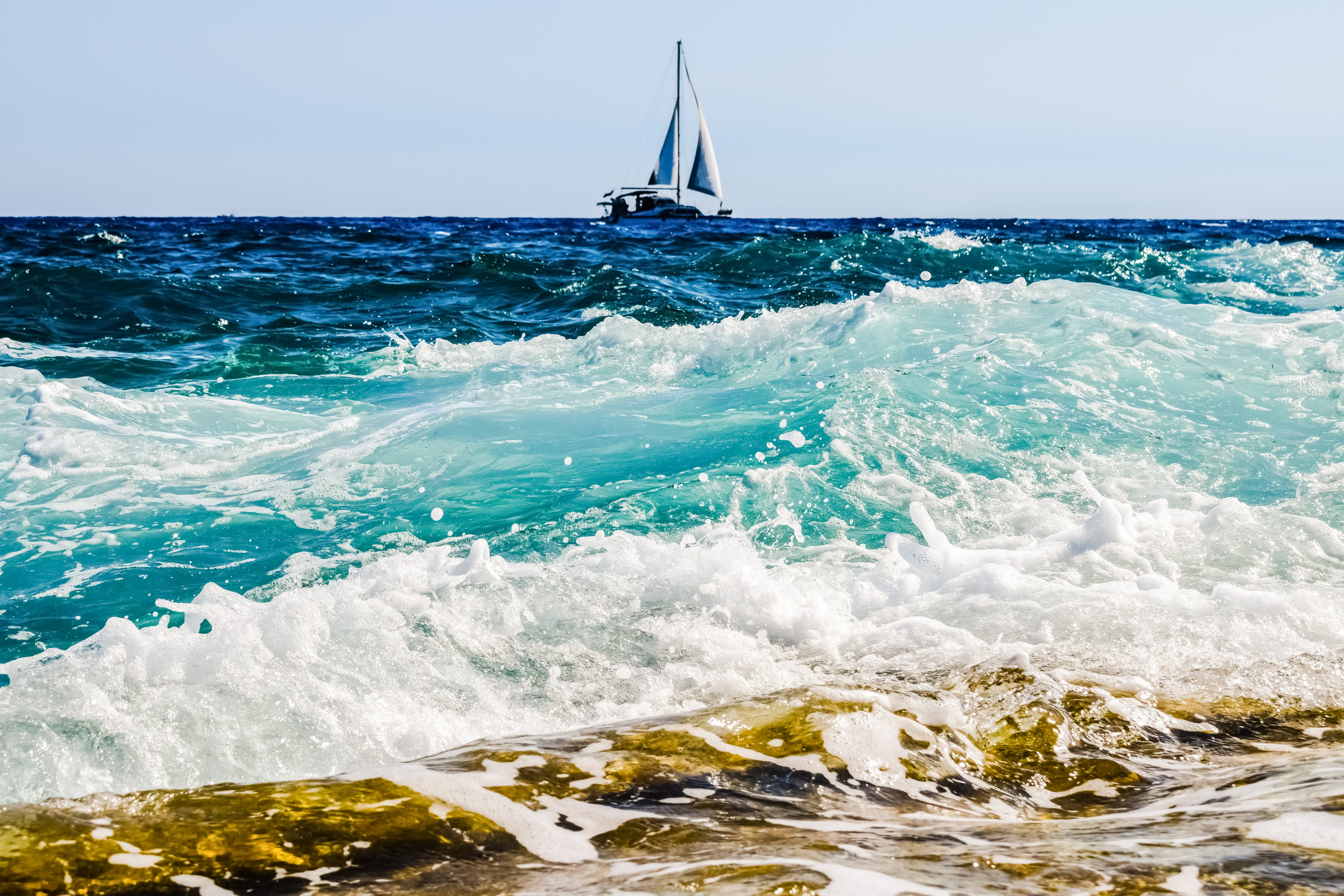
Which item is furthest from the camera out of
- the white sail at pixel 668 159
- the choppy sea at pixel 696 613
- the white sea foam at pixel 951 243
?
the white sail at pixel 668 159

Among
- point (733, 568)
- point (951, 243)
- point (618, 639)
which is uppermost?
point (951, 243)

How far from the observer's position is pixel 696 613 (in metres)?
3.92

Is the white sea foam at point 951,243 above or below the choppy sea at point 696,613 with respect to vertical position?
above

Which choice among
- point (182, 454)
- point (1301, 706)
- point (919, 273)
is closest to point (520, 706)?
point (1301, 706)

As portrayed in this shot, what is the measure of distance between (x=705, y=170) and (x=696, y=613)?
54084 millimetres

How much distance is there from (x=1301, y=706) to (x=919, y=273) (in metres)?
16.3

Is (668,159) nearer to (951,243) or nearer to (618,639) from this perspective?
(951,243)

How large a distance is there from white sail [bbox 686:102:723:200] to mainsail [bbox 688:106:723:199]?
0.01m

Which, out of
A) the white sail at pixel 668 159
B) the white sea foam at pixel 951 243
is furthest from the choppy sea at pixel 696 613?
the white sail at pixel 668 159

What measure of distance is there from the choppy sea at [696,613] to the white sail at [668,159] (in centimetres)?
4639

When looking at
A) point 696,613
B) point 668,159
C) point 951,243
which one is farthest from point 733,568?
point 668,159

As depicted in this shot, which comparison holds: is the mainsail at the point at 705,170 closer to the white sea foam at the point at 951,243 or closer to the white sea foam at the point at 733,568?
the white sea foam at the point at 951,243

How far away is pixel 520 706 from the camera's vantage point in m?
3.24

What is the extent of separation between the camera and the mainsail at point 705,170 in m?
54.4
